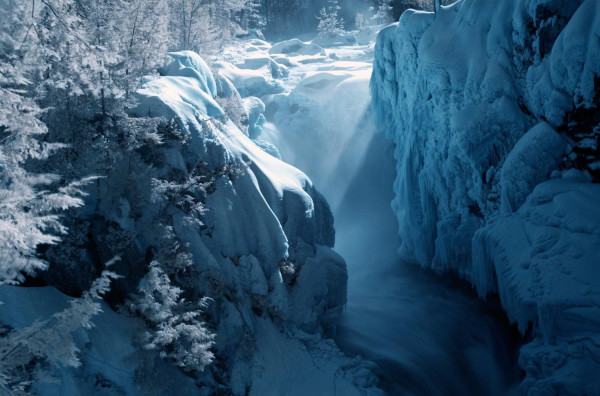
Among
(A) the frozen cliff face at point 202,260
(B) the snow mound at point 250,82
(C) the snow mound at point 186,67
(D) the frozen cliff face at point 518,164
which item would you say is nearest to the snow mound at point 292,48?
(B) the snow mound at point 250,82

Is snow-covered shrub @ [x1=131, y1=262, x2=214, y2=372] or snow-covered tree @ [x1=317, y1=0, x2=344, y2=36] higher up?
snow-covered tree @ [x1=317, y1=0, x2=344, y2=36]

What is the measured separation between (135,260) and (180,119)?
356 cm

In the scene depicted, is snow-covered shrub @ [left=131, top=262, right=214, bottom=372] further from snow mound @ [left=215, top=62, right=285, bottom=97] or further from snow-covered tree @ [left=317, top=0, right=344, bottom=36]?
snow-covered tree @ [left=317, top=0, right=344, bottom=36]

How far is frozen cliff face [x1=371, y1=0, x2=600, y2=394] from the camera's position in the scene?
934 cm

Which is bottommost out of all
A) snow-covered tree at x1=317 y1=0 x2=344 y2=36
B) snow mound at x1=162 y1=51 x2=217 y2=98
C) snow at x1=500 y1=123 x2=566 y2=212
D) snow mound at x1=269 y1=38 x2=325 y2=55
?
snow at x1=500 y1=123 x2=566 y2=212

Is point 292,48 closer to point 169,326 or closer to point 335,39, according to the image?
point 335,39

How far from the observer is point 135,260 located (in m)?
8.65

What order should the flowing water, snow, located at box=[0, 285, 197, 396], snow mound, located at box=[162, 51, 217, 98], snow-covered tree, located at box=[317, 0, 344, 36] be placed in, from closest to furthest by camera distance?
snow, located at box=[0, 285, 197, 396], the flowing water, snow mound, located at box=[162, 51, 217, 98], snow-covered tree, located at box=[317, 0, 344, 36]

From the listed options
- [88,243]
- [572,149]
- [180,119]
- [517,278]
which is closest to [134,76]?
[180,119]

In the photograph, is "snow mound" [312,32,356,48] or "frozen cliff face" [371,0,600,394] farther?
"snow mound" [312,32,356,48]

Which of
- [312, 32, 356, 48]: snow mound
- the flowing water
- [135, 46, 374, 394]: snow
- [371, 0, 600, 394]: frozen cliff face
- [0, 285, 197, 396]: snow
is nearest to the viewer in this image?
[0, 285, 197, 396]: snow

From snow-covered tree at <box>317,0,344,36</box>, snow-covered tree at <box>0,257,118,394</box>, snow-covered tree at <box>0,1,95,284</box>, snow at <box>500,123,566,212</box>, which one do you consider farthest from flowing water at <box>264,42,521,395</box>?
snow-covered tree at <box>317,0,344,36</box>

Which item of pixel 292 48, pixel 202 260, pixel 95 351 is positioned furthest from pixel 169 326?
pixel 292 48

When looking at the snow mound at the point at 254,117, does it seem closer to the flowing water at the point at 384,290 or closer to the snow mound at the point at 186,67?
the flowing water at the point at 384,290
